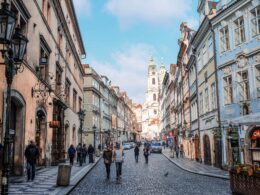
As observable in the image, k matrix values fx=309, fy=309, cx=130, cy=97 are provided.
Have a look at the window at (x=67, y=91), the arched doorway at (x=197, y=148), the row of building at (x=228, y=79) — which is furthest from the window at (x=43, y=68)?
the arched doorway at (x=197, y=148)

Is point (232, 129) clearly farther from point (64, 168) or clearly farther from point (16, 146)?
point (16, 146)

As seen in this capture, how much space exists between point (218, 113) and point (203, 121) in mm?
5110

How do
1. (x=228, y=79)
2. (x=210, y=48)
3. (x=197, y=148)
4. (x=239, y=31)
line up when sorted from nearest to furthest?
(x=239, y=31) → (x=228, y=79) → (x=210, y=48) → (x=197, y=148)

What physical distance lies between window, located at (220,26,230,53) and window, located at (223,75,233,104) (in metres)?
2.12

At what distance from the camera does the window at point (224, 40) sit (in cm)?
2181

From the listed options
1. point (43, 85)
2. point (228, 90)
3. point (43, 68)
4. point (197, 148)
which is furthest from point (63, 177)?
point (197, 148)

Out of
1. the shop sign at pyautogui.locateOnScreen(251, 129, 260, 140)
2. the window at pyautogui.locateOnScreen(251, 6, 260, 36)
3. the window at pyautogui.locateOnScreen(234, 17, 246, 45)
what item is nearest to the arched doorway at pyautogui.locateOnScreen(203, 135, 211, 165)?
the shop sign at pyautogui.locateOnScreen(251, 129, 260, 140)

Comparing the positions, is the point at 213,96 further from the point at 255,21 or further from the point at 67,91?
the point at 67,91

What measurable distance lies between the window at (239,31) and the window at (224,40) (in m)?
1.07

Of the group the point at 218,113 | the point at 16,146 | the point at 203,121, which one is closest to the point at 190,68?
the point at 203,121

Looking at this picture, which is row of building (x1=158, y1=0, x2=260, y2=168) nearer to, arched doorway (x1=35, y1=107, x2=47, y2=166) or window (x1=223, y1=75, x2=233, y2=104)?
window (x1=223, y1=75, x2=233, y2=104)

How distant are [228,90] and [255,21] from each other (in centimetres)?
498

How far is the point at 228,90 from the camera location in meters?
21.5

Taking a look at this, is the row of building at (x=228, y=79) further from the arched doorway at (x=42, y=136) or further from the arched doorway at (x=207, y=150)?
the arched doorway at (x=42, y=136)
